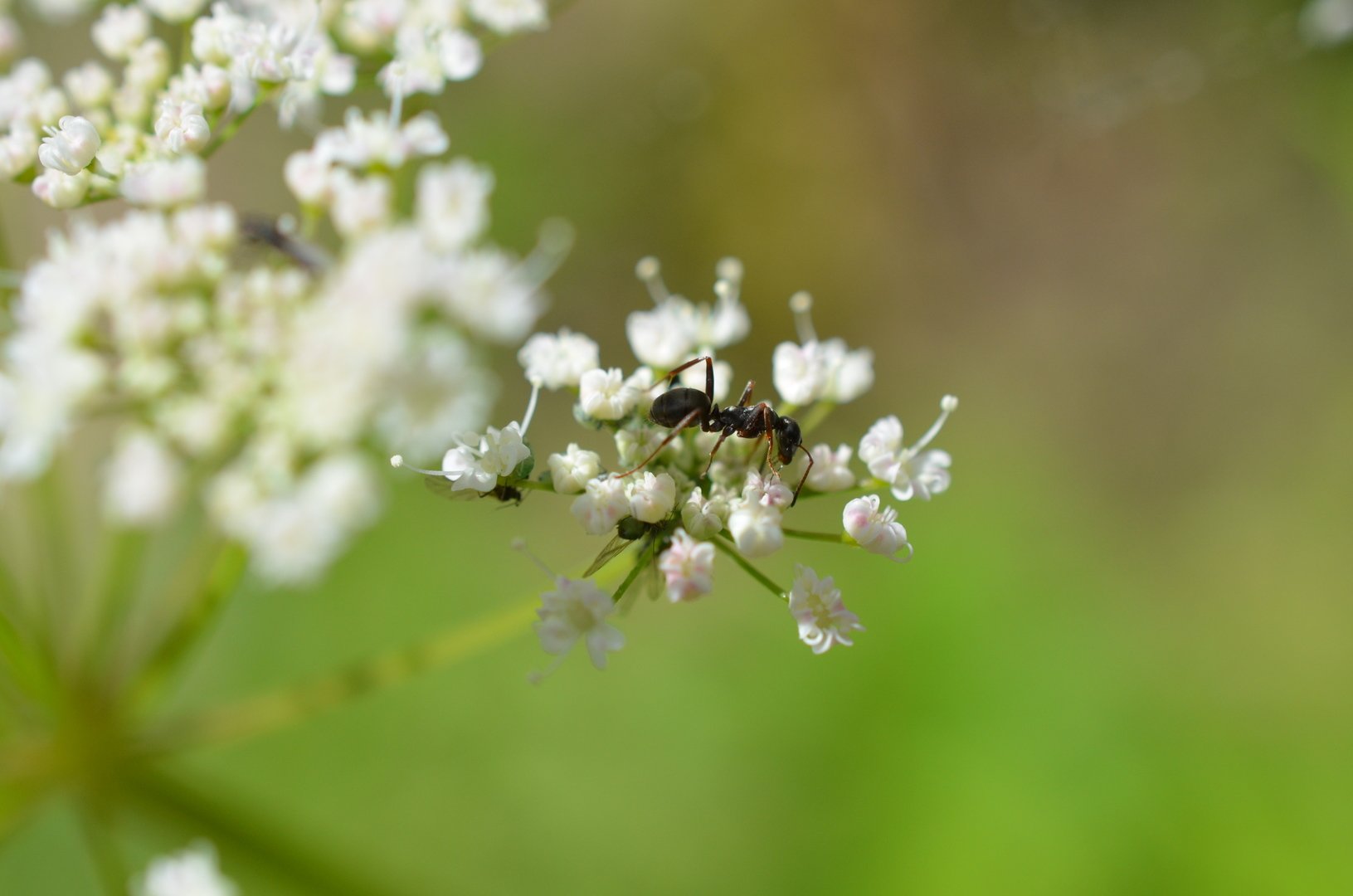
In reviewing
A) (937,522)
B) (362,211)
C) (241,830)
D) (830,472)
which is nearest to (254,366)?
(362,211)

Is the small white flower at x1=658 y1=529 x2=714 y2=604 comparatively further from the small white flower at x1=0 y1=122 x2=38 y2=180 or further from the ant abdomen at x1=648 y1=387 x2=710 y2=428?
the small white flower at x1=0 y1=122 x2=38 y2=180

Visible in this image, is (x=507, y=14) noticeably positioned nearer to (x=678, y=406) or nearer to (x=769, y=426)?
(x=678, y=406)

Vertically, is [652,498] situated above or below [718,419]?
below

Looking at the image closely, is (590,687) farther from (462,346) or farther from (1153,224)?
(1153,224)

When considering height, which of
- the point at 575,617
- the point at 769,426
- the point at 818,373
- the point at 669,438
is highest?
the point at 818,373

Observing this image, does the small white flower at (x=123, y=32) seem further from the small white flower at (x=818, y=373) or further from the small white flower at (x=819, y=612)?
the small white flower at (x=819, y=612)

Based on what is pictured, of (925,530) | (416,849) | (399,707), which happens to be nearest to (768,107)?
(925,530)

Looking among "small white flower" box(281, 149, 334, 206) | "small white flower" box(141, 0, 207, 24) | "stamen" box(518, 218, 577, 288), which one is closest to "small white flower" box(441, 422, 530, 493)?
"small white flower" box(281, 149, 334, 206)
